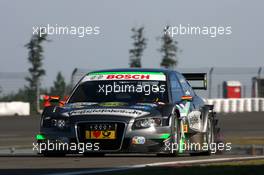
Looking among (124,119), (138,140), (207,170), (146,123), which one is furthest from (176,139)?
(207,170)

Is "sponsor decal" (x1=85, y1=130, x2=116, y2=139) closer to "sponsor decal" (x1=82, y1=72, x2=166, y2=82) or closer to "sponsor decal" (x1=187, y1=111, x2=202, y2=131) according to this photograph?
"sponsor decal" (x1=82, y1=72, x2=166, y2=82)

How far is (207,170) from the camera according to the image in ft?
32.0

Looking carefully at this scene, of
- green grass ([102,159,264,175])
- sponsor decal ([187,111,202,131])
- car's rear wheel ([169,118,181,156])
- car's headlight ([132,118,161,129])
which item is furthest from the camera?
sponsor decal ([187,111,202,131])

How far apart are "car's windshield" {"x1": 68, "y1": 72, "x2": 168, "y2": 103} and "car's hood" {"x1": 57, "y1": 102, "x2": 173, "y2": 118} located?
13.5 inches

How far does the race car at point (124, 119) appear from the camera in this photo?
1254 centimetres

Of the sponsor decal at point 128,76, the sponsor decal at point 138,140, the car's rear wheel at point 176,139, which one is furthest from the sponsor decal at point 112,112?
the sponsor decal at point 128,76

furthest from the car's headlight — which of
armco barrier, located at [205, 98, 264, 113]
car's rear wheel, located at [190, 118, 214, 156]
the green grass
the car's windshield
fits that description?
armco barrier, located at [205, 98, 264, 113]

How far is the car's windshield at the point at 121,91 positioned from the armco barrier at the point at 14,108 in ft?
77.9

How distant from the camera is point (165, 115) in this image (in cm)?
1280

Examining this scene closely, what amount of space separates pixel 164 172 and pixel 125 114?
322 centimetres

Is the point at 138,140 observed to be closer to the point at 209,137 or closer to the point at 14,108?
the point at 209,137

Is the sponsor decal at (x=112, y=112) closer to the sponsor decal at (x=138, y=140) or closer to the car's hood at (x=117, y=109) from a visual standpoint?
the car's hood at (x=117, y=109)

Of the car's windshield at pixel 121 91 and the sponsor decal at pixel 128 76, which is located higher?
the sponsor decal at pixel 128 76

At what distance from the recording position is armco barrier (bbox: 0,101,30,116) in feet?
123
